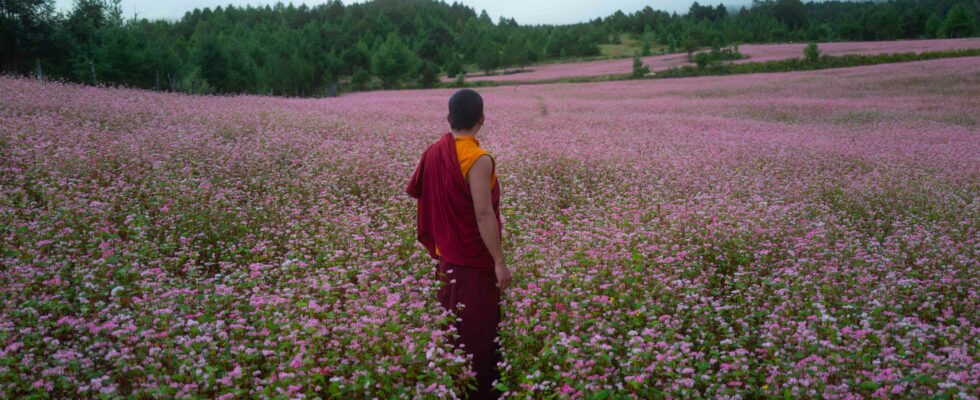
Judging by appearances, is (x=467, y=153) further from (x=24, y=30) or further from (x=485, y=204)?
(x=24, y=30)

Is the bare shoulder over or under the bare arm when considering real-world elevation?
over

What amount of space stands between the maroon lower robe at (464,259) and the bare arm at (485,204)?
11 cm

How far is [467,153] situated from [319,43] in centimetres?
6068

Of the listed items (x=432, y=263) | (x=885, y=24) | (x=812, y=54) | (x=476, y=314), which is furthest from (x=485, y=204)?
(x=885, y=24)

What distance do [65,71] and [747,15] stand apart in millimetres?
119879

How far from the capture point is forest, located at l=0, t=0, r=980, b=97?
34844 mm

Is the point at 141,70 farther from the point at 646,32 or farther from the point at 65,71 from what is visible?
the point at 646,32

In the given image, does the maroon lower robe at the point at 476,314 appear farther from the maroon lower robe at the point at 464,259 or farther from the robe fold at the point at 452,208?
the robe fold at the point at 452,208

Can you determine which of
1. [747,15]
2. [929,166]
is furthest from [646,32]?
[929,166]

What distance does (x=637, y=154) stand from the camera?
37.9 ft

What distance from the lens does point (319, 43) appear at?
5941 cm

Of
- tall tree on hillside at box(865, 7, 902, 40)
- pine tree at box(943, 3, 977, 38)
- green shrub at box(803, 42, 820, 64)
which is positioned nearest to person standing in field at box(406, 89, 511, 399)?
green shrub at box(803, 42, 820, 64)

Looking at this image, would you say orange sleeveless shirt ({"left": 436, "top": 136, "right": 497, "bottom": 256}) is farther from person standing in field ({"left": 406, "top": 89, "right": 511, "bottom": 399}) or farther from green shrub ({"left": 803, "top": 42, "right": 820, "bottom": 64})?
green shrub ({"left": 803, "top": 42, "right": 820, "bottom": 64})

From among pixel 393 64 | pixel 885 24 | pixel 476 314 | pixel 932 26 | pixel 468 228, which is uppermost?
pixel 885 24
